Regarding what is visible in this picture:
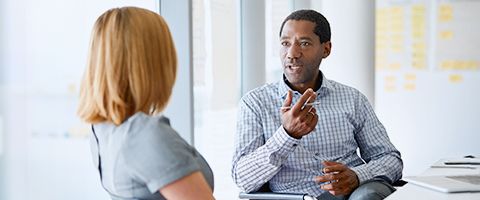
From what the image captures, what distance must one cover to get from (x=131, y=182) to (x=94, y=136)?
0.24m

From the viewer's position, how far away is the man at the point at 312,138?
2723mm

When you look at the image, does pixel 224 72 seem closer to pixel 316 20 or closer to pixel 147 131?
pixel 316 20

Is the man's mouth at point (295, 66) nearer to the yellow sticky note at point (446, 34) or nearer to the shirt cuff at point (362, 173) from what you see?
the shirt cuff at point (362, 173)

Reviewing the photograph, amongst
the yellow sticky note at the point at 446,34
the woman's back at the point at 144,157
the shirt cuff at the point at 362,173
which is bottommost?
the shirt cuff at the point at 362,173

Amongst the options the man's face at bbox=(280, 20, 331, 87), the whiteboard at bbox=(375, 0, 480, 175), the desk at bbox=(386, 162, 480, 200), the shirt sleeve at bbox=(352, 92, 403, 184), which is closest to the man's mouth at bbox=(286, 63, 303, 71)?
the man's face at bbox=(280, 20, 331, 87)

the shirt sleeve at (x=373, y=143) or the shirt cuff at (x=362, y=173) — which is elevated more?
the shirt sleeve at (x=373, y=143)

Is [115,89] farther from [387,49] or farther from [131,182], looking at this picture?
[387,49]

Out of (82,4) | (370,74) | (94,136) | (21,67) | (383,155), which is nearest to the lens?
(94,136)

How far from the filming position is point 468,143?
5.10 metres

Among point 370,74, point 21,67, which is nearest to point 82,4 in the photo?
point 21,67

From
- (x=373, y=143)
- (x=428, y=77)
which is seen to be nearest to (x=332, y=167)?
(x=373, y=143)

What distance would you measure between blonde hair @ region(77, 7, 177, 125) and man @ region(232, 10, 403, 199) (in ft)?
3.41

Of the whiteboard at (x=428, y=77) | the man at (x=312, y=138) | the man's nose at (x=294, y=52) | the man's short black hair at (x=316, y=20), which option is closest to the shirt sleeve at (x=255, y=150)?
the man at (x=312, y=138)

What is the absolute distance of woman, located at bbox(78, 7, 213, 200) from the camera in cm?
154
